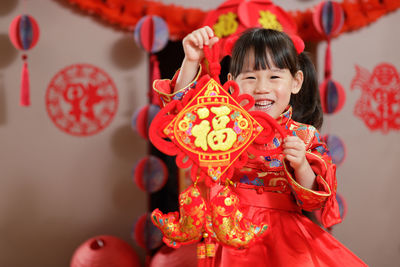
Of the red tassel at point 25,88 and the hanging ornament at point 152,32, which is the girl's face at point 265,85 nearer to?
the hanging ornament at point 152,32

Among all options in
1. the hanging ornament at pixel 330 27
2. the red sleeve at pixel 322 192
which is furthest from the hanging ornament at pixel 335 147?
the red sleeve at pixel 322 192

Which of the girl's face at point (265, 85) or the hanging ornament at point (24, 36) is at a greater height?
the hanging ornament at point (24, 36)

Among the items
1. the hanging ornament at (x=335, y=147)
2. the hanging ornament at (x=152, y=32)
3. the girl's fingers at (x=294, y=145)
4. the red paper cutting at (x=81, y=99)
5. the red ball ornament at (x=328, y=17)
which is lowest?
the hanging ornament at (x=335, y=147)

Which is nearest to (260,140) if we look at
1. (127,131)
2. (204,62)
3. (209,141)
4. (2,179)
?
(209,141)

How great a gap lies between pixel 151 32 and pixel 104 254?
89 cm

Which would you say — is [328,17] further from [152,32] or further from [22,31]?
[22,31]

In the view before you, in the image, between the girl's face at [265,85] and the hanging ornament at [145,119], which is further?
the hanging ornament at [145,119]

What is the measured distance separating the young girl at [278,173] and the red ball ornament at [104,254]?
832 mm

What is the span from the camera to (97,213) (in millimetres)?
1758

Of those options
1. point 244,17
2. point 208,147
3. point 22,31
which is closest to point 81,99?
point 22,31

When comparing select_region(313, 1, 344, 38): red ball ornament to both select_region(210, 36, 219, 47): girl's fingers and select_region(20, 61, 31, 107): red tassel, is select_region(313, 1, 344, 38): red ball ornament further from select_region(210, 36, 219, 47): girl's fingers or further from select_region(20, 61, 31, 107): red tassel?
select_region(20, 61, 31, 107): red tassel

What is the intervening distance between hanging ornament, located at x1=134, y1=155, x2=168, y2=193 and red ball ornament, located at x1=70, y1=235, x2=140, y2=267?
25 centimetres

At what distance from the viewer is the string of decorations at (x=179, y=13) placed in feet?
5.44

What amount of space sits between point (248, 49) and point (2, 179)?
134 cm
